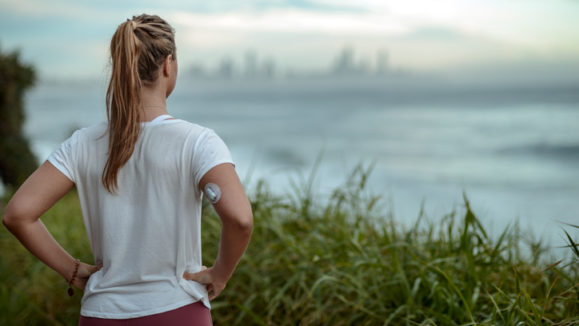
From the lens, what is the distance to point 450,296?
2.61 metres

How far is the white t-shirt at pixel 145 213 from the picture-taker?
5.31 ft

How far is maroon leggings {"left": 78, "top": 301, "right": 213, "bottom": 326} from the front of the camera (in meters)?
1.67

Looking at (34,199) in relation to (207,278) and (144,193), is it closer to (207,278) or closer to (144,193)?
(144,193)

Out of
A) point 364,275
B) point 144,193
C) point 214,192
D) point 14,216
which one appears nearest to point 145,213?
point 144,193

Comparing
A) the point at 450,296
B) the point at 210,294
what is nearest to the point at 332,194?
the point at 450,296

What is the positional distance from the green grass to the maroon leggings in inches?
45.8

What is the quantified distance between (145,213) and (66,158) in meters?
0.30

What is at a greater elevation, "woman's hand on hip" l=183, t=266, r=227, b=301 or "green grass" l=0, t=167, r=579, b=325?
"woman's hand on hip" l=183, t=266, r=227, b=301

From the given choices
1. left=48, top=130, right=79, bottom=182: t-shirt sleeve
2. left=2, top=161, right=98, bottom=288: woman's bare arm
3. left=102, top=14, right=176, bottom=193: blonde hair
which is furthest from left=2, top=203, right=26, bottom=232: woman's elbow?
left=102, top=14, right=176, bottom=193: blonde hair

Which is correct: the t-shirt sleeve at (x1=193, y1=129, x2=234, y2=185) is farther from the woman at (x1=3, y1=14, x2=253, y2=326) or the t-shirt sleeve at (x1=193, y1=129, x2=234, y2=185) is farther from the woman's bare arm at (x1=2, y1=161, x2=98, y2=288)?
the woman's bare arm at (x1=2, y1=161, x2=98, y2=288)

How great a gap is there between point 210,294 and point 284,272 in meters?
1.59

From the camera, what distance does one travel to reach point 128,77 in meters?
1.61

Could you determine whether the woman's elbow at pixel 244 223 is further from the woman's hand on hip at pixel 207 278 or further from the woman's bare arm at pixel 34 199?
the woman's bare arm at pixel 34 199

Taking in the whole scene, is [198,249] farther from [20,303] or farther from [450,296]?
[20,303]
